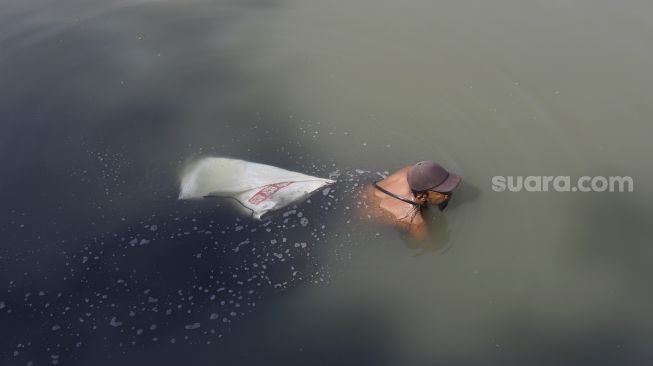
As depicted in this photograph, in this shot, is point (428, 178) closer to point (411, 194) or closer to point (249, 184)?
point (411, 194)

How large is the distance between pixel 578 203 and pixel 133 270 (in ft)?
11.8

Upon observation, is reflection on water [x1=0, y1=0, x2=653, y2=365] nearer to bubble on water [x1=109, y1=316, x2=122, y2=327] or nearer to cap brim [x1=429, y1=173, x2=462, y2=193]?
bubble on water [x1=109, y1=316, x2=122, y2=327]

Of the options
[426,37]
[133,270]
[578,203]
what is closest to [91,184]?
[133,270]

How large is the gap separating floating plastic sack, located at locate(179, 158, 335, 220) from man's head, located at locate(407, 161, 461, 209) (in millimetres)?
1004

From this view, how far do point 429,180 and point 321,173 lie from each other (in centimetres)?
124

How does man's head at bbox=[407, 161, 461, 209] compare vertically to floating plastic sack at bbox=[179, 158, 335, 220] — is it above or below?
above

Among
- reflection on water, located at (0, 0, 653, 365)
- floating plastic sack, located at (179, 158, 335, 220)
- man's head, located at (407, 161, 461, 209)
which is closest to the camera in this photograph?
man's head, located at (407, 161, 461, 209)

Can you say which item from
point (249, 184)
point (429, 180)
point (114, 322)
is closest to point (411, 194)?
point (429, 180)

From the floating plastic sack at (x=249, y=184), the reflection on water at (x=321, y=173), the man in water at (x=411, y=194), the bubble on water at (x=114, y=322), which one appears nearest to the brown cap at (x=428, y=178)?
the man in water at (x=411, y=194)

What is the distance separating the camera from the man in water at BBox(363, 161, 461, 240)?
3.74 meters

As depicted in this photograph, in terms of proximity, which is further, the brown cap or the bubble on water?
the bubble on water

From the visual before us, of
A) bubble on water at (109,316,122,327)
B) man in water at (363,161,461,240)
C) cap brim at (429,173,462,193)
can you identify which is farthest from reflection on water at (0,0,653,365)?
cap brim at (429,173,462,193)

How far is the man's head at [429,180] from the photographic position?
373cm

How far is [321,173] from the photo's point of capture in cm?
472
